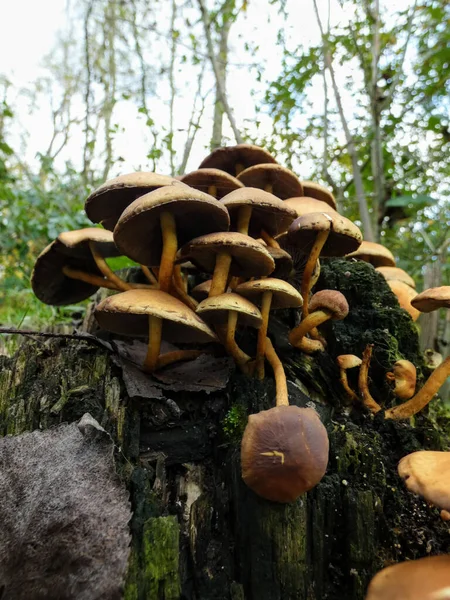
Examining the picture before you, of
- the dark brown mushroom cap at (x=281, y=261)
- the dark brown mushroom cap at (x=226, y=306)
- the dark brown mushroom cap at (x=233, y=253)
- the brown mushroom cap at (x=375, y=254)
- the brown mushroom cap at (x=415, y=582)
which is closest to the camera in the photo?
the brown mushroom cap at (x=415, y=582)

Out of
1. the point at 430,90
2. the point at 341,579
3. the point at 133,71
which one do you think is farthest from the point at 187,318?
the point at 133,71

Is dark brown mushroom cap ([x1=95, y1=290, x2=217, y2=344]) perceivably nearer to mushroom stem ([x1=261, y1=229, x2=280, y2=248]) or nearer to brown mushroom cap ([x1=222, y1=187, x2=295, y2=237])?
brown mushroom cap ([x1=222, y1=187, x2=295, y2=237])

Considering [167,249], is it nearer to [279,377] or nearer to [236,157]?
[279,377]

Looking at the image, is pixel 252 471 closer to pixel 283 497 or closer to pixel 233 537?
pixel 283 497

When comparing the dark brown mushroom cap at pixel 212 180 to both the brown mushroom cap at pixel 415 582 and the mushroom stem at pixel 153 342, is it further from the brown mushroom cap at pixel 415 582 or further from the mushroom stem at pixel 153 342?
the brown mushroom cap at pixel 415 582

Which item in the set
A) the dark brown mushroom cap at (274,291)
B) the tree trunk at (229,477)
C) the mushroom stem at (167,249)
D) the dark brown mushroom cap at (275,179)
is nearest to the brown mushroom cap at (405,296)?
the tree trunk at (229,477)

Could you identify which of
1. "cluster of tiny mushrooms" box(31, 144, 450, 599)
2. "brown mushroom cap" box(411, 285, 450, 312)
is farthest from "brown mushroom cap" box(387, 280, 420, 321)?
"brown mushroom cap" box(411, 285, 450, 312)

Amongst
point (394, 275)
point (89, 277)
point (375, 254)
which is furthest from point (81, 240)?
point (394, 275)

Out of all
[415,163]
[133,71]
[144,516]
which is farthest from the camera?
[133,71]
